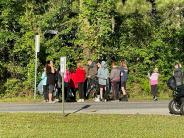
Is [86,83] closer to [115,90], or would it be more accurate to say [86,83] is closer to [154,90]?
[115,90]

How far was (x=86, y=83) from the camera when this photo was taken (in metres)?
27.9

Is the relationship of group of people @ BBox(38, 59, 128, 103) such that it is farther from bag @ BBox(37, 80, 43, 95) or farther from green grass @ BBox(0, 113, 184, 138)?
green grass @ BBox(0, 113, 184, 138)

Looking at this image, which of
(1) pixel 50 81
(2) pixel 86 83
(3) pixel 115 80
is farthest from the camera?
(2) pixel 86 83

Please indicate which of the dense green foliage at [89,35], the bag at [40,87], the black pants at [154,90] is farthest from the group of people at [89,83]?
the dense green foliage at [89,35]

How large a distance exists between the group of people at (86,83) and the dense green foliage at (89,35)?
3.73m

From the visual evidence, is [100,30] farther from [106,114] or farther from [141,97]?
[106,114]

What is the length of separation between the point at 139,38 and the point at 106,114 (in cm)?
1456

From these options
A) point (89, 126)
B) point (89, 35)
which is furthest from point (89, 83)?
point (89, 126)

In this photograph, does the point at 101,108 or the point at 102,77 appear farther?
the point at 102,77

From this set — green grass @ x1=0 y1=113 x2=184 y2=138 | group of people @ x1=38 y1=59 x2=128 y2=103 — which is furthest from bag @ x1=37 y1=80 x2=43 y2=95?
green grass @ x1=0 y1=113 x2=184 y2=138

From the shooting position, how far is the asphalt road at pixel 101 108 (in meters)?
21.3

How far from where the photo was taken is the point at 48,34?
33062 mm

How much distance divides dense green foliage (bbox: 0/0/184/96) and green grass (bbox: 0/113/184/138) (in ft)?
39.7

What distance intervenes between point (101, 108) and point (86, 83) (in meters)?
5.41
